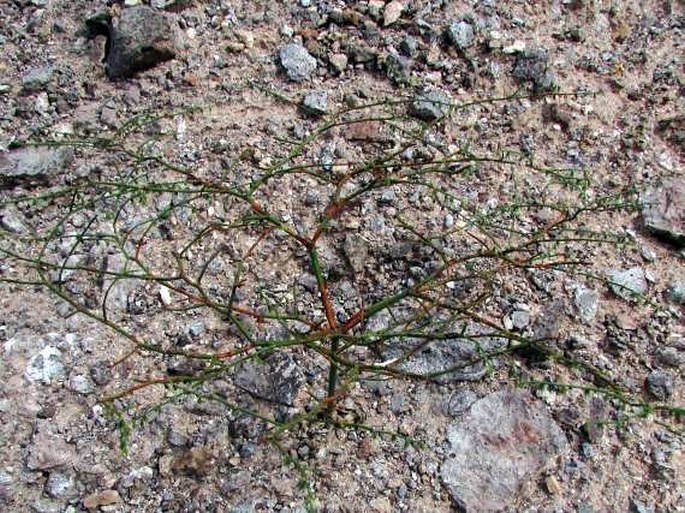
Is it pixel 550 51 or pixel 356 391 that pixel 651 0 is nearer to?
pixel 550 51

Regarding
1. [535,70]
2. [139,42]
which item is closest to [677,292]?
[535,70]

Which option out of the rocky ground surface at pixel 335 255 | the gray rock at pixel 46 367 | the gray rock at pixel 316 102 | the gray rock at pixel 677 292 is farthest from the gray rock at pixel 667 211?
the gray rock at pixel 46 367

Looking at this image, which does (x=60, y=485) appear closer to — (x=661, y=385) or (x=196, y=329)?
(x=196, y=329)

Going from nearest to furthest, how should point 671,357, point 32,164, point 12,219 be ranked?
point 671,357 < point 12,219 < point 32,164

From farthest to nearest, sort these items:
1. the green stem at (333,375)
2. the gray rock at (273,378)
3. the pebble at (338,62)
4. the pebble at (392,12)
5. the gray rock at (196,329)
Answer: the pebble at (392,12)
the pebble at (338,62)
the gray rock at (196,329)
the gray rock at (273,378)
the green stem at (333,375)

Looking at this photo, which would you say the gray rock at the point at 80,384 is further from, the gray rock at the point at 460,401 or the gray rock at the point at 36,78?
the gray rock at the point at 36,78

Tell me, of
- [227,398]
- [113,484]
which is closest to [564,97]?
[227,398]
